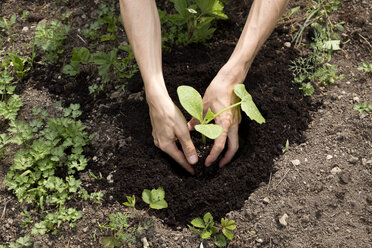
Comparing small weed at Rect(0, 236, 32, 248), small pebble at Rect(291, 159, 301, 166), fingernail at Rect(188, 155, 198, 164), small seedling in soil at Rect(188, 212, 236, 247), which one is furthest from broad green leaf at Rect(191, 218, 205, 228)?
small weed at Rect(0, 236, 32, 248)

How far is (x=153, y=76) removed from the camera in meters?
2.31

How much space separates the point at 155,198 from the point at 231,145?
1.80 ft

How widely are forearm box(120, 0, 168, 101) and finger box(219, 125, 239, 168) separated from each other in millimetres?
441

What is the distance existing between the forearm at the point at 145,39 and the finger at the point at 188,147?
0.83 feet

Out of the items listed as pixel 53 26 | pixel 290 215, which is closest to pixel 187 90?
pixel 290 215

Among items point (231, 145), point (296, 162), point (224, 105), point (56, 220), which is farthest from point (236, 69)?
point (56, 220)

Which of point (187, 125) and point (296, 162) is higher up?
point (187, 125)

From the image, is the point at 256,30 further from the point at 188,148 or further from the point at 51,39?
the point at 51,39

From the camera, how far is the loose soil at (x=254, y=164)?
7.36ft

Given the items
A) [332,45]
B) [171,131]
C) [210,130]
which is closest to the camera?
[210,130]

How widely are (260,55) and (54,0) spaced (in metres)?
1.81

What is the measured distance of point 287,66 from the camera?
279cm

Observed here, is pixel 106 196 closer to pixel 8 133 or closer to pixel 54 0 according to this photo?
pixel 8 133

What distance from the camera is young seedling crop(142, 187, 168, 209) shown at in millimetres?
2180
